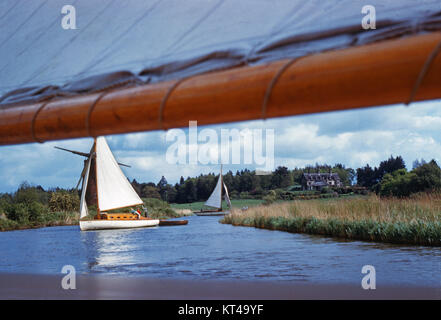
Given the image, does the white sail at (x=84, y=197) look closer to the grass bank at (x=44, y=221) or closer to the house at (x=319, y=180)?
the grass bank at (x=44, y=221)

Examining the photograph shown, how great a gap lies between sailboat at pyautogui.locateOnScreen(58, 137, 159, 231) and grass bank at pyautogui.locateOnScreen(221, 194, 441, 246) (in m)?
8.03

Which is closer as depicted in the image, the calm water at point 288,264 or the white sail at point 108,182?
the calm water at point 288,264

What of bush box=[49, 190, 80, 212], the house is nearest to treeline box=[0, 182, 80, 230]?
bush box=[49, 190, 80, 212]

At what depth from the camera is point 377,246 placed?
7473 mm

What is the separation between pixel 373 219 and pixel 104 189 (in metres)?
12.4

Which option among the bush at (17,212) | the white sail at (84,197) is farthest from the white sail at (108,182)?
the bush at (17,212)

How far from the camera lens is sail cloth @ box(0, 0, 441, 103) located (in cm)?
187

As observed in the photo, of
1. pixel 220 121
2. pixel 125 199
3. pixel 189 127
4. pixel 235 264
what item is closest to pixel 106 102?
pixel 189 127

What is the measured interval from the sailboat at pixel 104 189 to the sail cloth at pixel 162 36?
1543 cm

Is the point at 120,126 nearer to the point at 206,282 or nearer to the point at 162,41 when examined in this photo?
the point at 162,41

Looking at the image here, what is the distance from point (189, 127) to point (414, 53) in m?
1.07

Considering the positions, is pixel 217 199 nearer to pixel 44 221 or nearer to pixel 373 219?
pixel 44 221

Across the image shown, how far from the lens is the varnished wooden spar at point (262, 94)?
152 cm

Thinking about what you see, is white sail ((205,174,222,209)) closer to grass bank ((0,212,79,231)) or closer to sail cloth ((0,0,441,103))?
grass bank ((0,212,79,231))
